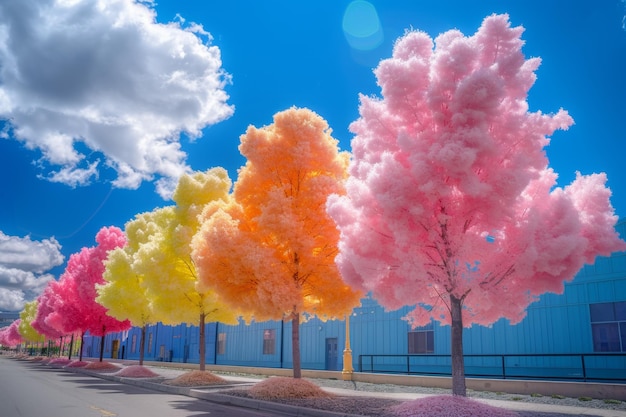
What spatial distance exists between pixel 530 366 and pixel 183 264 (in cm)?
1548

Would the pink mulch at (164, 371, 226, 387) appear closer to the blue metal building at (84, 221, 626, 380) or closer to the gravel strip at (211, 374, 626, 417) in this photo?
the gravel strip at (211, 374, 626, 417)

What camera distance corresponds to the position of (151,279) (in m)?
21.7

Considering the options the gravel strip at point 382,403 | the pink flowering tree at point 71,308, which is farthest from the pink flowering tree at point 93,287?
the gravel strip at point 382,403

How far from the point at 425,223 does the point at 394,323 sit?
Result: 56.5 feet

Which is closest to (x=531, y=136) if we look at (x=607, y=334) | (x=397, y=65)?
(x=397, y=65)

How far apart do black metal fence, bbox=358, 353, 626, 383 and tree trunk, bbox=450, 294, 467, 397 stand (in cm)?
662

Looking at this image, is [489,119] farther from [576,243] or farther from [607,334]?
[607,334]

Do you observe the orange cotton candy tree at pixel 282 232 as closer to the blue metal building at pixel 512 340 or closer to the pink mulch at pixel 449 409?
the pink mulch at pixel 449 409

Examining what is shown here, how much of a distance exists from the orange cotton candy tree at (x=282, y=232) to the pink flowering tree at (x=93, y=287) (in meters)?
25.1

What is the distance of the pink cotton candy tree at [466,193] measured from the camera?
977cm

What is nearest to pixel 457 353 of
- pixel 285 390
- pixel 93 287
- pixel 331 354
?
pixel 285 390

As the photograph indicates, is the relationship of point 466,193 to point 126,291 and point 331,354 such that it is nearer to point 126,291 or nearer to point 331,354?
point 331,354

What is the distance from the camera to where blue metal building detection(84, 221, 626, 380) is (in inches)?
730

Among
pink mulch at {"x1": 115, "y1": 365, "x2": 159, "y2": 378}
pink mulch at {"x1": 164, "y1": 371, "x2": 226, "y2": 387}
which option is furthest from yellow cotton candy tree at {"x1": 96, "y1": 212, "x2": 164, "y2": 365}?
pink mulch at {"x1": 164, "y1": 371, "x2": 226, "y2": 387}
